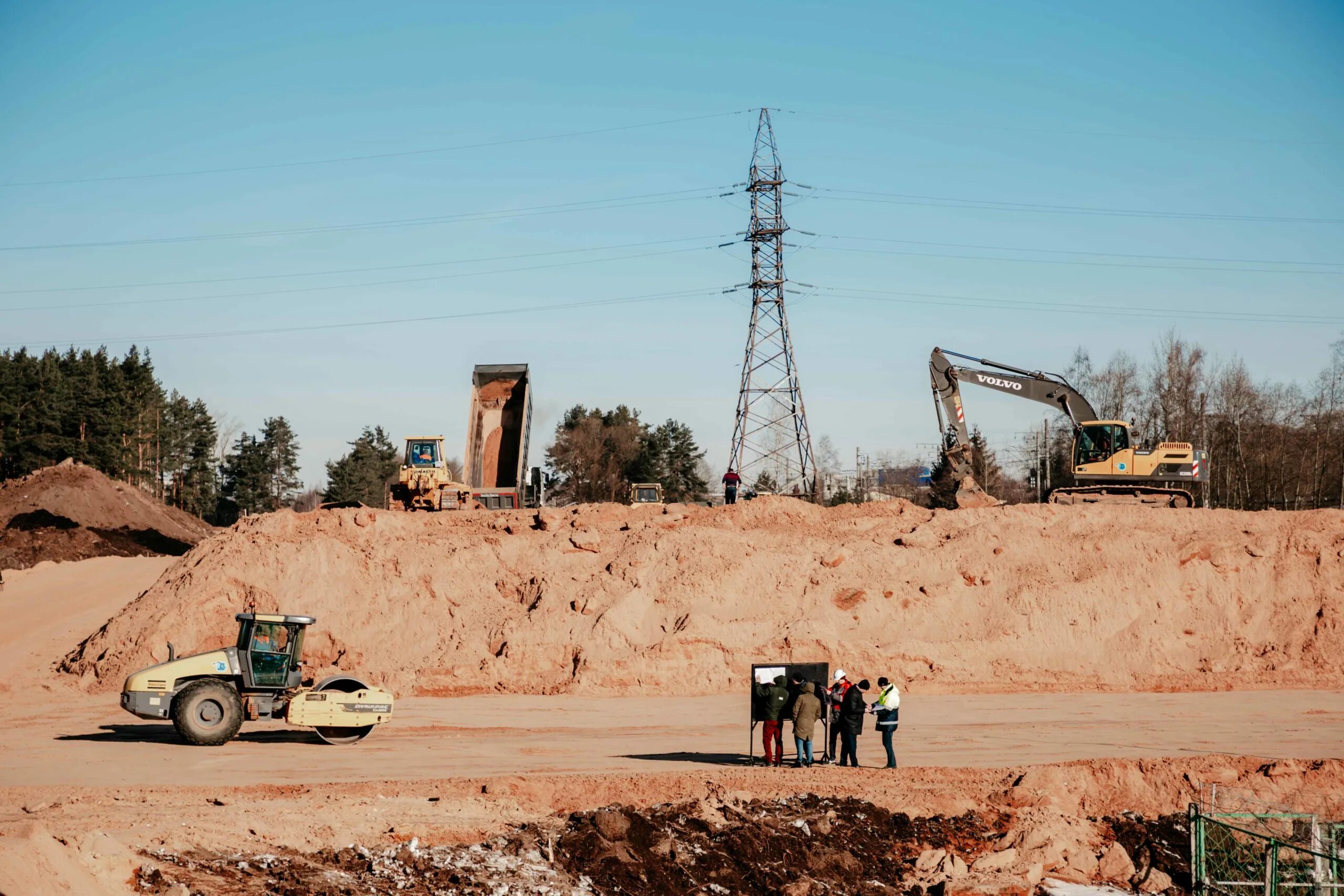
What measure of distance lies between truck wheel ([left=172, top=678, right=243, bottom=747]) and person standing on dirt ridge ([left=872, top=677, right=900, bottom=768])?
11.1 metres

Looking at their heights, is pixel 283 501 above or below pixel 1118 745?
above

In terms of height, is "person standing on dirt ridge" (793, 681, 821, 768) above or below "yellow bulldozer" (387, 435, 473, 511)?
below

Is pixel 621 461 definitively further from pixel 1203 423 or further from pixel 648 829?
pixel 648 829

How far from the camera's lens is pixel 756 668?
18.9m

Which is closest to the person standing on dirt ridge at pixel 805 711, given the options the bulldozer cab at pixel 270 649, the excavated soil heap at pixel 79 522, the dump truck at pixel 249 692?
the dump truck at pixel 249 692

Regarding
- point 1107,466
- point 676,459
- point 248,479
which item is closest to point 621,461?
point 676,459

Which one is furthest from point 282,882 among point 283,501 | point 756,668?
point 283,501

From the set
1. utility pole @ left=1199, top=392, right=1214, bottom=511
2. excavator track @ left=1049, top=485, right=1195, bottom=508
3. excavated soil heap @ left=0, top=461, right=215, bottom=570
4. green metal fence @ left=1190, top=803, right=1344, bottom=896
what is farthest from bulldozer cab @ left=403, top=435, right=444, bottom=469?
utility pole @ left=1199, top=392, right=1214, bottom=511

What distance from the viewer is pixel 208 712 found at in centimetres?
2039

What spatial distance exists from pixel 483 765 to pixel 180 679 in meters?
5.61

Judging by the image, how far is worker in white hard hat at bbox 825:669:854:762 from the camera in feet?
62.7

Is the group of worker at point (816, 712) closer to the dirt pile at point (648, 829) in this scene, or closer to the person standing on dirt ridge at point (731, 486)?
the dirt pile at point (648, 829)

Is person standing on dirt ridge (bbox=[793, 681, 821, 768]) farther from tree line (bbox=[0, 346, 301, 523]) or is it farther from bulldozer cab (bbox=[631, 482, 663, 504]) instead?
tree line (bbox=[0, 346, 301, 523])

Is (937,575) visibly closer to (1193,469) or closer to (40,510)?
(1193,469)
